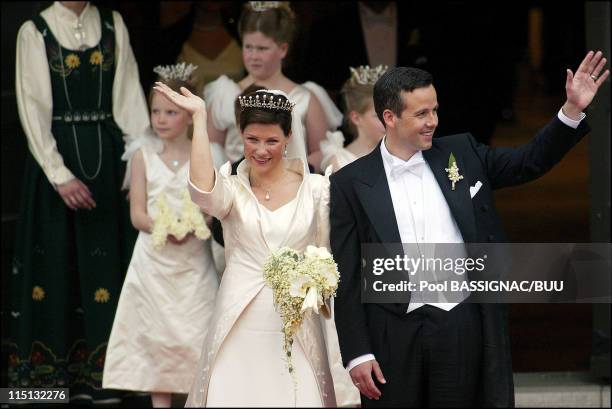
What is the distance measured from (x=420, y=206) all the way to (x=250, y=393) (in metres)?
0.99

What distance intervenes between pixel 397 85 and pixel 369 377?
110 cm

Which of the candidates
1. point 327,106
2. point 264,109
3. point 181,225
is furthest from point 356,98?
point 264,109

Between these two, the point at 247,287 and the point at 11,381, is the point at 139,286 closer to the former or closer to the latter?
the point at 11,381

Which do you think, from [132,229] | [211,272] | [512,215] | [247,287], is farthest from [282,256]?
[512,215]

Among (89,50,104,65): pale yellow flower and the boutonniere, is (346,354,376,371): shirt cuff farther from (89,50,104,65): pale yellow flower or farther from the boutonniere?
(89,50,104,65): pale yellow flower

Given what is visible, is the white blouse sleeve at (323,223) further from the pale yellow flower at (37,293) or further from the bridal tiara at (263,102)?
the pale yellow flower at (37,293)

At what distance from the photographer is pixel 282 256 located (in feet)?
17.5

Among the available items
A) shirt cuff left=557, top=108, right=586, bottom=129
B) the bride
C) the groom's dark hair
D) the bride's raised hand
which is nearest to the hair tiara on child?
the bride

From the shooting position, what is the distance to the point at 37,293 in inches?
296

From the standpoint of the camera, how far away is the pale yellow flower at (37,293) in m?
7.53

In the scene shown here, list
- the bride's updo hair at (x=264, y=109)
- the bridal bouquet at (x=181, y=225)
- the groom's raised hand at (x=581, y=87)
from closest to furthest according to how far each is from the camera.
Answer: the groom's raised hand at (x=581, y=87) < the bride's updo hair at (x=264, y=109) < the bridal bouquet at (x=181, y=225)

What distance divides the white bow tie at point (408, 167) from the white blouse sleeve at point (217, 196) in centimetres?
66

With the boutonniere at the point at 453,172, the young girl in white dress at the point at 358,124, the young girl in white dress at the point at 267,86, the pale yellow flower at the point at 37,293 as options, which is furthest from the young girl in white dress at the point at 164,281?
the boutonniere at the point at 453,172

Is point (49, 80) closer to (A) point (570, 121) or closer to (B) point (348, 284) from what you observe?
(B) point (348, 284)
